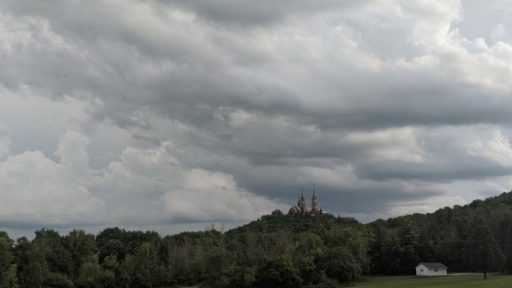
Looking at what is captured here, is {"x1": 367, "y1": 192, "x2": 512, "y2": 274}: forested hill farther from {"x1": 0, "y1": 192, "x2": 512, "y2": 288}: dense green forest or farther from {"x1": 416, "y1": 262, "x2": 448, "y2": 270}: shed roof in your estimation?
{"x1": 416, "y1": 262, "x2": 448, "y2": 270}: shed roof

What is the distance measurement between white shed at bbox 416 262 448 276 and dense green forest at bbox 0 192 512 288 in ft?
12.1

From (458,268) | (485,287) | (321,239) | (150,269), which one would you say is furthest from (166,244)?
(485,287)

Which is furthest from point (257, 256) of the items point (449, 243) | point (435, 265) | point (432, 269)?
point (449, 243)

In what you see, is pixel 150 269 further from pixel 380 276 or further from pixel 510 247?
pixel 510 247

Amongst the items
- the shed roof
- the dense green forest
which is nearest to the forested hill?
the dense green forest

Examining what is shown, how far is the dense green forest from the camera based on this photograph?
122500mm

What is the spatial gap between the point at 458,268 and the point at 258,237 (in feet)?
162

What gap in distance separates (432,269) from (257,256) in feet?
123

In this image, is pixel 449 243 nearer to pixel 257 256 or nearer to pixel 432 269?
pixel 432 269

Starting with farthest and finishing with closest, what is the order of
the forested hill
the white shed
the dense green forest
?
the white shed, the dense green forest, the forested hill

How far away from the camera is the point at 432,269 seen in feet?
459

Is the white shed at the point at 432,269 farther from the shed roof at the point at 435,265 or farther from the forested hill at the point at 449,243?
the forested hill at the point at 449,243

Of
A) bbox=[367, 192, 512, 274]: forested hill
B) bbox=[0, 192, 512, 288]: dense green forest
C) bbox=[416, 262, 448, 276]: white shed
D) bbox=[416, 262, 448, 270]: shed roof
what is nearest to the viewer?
bbox=[367, 192, 512, 274]: forested hill

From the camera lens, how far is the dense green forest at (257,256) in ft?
402
